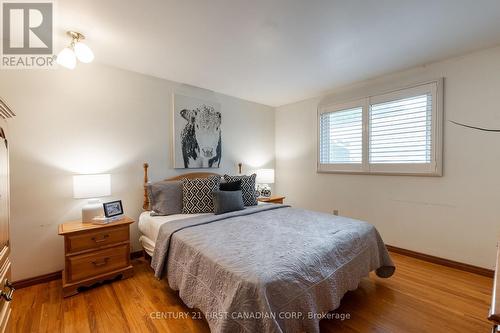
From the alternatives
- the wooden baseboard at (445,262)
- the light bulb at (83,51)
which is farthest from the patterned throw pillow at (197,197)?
the wooden baseboard at (445,262)

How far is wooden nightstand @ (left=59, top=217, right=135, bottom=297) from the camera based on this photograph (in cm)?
204

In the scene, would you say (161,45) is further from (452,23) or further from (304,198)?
(304,198)

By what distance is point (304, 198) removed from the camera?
4078mm

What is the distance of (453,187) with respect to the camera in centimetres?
256

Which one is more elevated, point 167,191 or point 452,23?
point 452,23

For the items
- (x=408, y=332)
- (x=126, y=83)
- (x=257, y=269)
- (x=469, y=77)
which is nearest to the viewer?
(x=257, y=269)

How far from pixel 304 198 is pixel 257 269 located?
116 inches

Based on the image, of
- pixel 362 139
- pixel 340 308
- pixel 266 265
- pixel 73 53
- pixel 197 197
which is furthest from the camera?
pixel 362 139

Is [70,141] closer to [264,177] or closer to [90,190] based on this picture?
[90,190]

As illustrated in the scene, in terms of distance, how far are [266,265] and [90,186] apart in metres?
1.96

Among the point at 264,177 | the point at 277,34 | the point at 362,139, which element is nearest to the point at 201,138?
the point at 264,177

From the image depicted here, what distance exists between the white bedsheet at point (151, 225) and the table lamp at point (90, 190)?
0.45 meters

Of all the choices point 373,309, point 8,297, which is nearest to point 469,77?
point 373,309

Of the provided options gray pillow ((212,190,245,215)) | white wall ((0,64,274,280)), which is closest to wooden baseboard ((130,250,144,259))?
white wall ((0,64,274,280))
